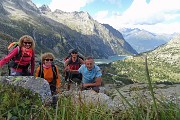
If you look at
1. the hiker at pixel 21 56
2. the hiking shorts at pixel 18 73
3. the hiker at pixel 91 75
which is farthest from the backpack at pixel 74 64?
the hiking shorts at pixel 18 73

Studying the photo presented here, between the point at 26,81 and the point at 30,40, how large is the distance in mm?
1787

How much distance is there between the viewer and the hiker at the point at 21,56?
32.0ft

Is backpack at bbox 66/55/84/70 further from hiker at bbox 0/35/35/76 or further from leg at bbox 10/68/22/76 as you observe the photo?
leg at bbox 10/68/22/76

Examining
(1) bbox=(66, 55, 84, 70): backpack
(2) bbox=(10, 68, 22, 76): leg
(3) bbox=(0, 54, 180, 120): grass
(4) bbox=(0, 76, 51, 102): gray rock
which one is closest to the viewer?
(3) bbox=(0, 54, 180, 120): grass

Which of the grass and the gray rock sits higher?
the grass

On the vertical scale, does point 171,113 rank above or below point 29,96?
above

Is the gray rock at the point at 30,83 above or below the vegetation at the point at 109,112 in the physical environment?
below

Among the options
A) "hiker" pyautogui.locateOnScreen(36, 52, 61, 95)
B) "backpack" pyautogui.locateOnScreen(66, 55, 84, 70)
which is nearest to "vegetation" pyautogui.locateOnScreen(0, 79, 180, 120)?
"hiker" pyautogui.locateOnScreen(36, 52, 61, 95)

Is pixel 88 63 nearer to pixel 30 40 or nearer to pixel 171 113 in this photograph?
pixel 30 40

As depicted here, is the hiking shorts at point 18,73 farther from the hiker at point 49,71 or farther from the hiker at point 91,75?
the hiker at point 91,75

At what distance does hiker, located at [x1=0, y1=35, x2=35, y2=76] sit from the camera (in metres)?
9.74

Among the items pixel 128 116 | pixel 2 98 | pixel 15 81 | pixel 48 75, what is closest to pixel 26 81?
pixel 15 81

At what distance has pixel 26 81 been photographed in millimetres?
9172

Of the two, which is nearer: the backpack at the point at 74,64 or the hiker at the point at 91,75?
the hiker at the point at 91,75
